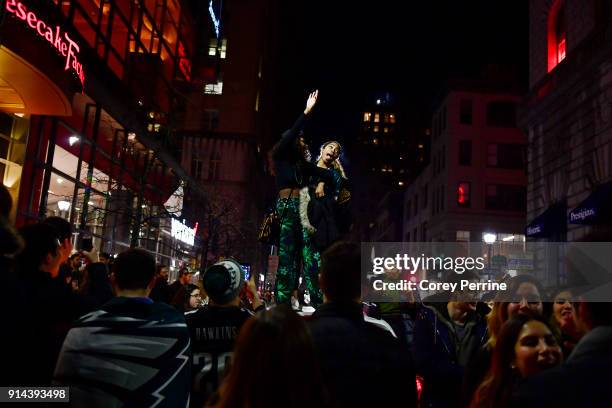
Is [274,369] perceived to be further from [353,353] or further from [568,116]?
[568,116]

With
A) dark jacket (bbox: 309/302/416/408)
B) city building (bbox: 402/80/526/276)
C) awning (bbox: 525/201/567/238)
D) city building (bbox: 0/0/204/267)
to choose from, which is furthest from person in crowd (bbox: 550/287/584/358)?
city building (bbox: 402/80/526/276)

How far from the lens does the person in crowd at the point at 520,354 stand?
3434mm

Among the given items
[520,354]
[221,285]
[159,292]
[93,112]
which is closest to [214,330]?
[221,285]

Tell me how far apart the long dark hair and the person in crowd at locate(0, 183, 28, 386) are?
2.87 m

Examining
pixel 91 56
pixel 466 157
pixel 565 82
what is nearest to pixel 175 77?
pixel 91 56

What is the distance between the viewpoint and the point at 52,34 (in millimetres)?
13234

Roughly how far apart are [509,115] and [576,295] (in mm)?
50861

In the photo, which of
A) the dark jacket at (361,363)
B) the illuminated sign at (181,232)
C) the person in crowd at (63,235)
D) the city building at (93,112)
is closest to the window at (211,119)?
the city building at (93,112)

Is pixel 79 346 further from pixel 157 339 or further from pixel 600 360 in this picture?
pixel 600 360

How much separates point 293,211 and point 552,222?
18435 mm

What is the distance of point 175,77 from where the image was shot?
3462 cm

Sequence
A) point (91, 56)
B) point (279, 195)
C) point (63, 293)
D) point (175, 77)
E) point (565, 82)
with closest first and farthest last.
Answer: point (63, 293), point (279, 195), point (91, 56), point (565, 82), point (175, 77)

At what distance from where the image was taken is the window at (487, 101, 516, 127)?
49031 millimetres

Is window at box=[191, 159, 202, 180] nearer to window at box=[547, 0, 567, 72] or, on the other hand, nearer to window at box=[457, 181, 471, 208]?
window at box=[457, 181, 471, 208]
